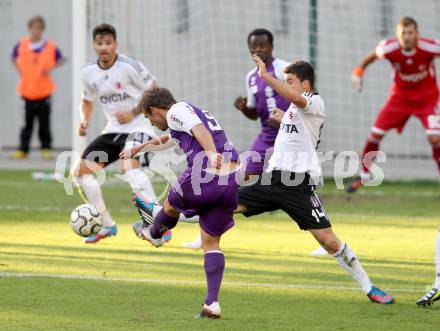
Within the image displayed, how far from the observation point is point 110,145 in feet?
36.0

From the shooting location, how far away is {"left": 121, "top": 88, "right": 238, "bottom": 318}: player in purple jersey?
7.34 metres

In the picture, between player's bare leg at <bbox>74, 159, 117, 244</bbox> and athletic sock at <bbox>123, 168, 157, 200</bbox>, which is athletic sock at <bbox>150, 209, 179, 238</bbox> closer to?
athletic sock at <bbox>123, 168, 157, 200</bbox>

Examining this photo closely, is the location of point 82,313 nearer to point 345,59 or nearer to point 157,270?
point 157,270

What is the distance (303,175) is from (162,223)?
112cm

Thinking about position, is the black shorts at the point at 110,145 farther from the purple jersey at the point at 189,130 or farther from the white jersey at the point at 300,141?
the purple jersey at the point at 189,130

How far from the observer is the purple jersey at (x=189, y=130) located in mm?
7372

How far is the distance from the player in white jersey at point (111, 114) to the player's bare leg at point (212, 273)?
10.8 ft

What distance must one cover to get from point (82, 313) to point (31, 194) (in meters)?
7.85

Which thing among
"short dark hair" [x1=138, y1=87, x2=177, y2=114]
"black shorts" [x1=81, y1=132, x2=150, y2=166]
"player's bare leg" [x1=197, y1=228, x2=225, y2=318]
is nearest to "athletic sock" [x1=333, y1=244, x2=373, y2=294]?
"player's bare leg" [x1=197, y1=228, x2=225, y2=318]


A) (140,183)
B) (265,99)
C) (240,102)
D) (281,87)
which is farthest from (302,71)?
(140,183)

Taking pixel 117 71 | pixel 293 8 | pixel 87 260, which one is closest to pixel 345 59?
Answer: pixel 293 8

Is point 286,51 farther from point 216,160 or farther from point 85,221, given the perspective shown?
point 216,160

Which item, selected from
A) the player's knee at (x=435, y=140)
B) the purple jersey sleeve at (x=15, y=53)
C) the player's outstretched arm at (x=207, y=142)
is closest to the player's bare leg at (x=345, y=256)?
the player's outstretched arm at (x=207, y=142)

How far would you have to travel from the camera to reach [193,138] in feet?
24.7
